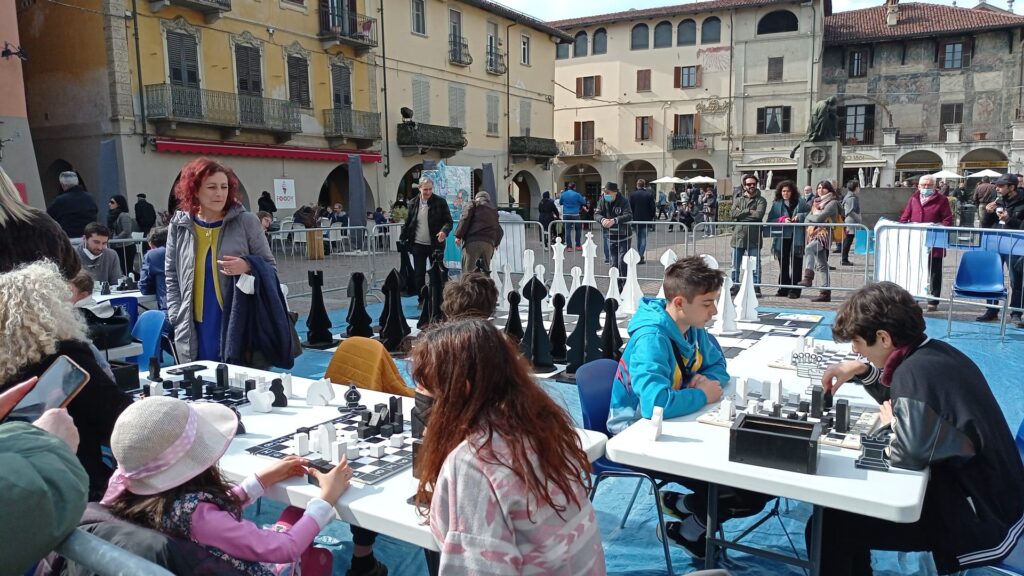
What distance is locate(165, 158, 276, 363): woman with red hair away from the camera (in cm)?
381

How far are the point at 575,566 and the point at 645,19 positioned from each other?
38391 millimetres

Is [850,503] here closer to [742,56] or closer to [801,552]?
[801,552]

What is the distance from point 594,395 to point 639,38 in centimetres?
3706

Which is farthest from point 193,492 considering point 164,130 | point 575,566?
point 164,130

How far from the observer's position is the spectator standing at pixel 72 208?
342 inches

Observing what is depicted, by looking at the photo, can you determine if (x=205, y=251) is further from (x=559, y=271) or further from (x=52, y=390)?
(x=559, y=271)

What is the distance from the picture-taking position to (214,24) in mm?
18141

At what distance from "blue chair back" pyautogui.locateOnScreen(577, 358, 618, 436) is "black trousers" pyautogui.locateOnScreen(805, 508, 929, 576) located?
1013mm

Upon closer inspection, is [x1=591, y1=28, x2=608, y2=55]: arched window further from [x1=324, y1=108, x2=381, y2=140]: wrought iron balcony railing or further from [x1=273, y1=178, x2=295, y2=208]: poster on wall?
[x1=273, y1=178, x2=295, y2=208]: poster on wall

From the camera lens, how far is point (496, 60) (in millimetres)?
27969

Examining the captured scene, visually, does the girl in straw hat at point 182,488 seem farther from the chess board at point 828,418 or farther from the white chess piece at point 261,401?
the chess board at point 828,418

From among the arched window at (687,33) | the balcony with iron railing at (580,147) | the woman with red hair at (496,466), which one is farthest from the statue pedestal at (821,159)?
the balcony with iron railing at (580,147)

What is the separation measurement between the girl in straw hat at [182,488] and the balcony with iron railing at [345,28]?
69.3 feet

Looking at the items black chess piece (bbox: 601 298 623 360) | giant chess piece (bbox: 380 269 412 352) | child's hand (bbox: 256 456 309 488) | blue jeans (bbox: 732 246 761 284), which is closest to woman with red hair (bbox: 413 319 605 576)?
child's hand (bbox: 256 456 309 488)
